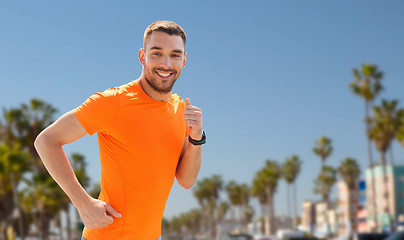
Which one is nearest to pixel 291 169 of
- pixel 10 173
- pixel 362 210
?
pixel 362 210

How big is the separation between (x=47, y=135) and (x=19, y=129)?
188 feet

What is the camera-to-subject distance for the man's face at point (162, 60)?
2.72 m

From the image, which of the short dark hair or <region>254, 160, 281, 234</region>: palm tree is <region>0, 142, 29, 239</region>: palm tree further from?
the short dark hair

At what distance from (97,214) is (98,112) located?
1.58ft

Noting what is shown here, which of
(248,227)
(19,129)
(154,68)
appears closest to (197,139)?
(154,68)

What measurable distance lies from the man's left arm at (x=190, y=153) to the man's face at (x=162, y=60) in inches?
6.1

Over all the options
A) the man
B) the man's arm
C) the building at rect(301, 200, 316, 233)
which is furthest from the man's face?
the building at rect(301, 200, 316, 233)

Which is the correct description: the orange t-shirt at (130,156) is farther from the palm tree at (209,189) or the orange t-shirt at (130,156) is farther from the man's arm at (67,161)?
the palm tree at (209,189)

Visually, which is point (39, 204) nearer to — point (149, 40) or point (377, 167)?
point (377, 167)

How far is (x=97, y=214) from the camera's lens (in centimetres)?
258

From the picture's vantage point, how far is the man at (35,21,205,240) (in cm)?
258

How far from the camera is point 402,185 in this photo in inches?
3307

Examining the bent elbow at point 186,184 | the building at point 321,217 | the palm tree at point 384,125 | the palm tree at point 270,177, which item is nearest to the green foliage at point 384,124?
the palm tree at point 384,125

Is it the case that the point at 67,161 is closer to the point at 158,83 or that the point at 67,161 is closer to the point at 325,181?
the point at 158,83
